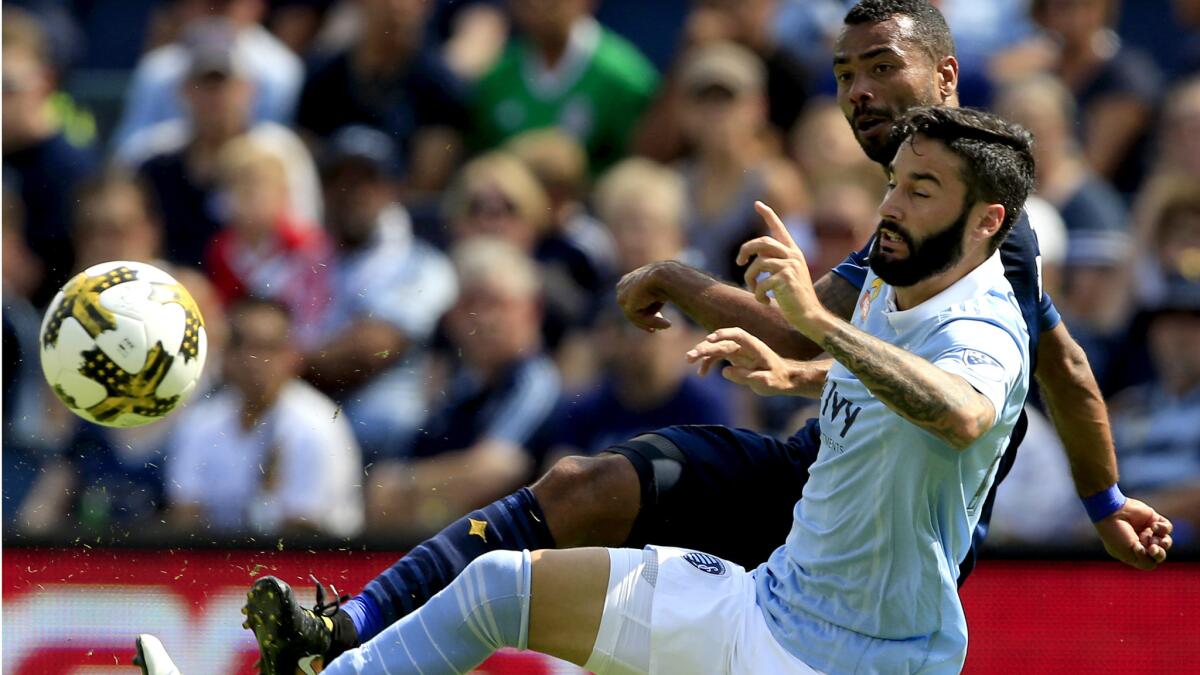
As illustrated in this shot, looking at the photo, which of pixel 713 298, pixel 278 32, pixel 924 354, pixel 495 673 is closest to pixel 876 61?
pixel 713 298

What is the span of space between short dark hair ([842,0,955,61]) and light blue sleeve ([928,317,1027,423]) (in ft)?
3.68

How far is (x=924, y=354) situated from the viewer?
399cm

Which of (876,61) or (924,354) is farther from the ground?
(876,61)

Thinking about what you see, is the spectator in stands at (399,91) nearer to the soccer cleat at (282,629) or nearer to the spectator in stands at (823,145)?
the spectator in stands at (823,145)

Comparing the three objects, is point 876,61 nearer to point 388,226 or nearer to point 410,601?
point 410,601

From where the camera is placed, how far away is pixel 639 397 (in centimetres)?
802

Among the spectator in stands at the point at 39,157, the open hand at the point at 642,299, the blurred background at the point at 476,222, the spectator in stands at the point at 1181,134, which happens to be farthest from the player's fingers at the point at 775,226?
the spectator in stands at the point at 39,157

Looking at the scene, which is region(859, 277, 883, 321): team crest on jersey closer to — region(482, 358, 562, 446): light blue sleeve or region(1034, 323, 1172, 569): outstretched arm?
region(1034, 323, 1172, 569): outstretched arm

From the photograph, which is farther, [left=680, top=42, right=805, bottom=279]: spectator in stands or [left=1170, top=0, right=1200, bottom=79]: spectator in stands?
[left=1170, top=0, right=1200, bottom=79]: spectator in stands

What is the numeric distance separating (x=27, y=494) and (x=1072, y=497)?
4813 millimetres

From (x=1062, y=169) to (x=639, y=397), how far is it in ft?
8.00

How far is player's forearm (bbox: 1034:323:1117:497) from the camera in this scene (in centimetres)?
491

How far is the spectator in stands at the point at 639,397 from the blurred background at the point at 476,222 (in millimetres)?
17

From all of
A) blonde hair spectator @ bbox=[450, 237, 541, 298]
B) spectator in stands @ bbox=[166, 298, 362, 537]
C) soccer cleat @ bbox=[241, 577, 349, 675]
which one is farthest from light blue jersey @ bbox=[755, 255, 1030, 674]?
blonde hair spectator @ bbox=[450, 237, 541, 298]
